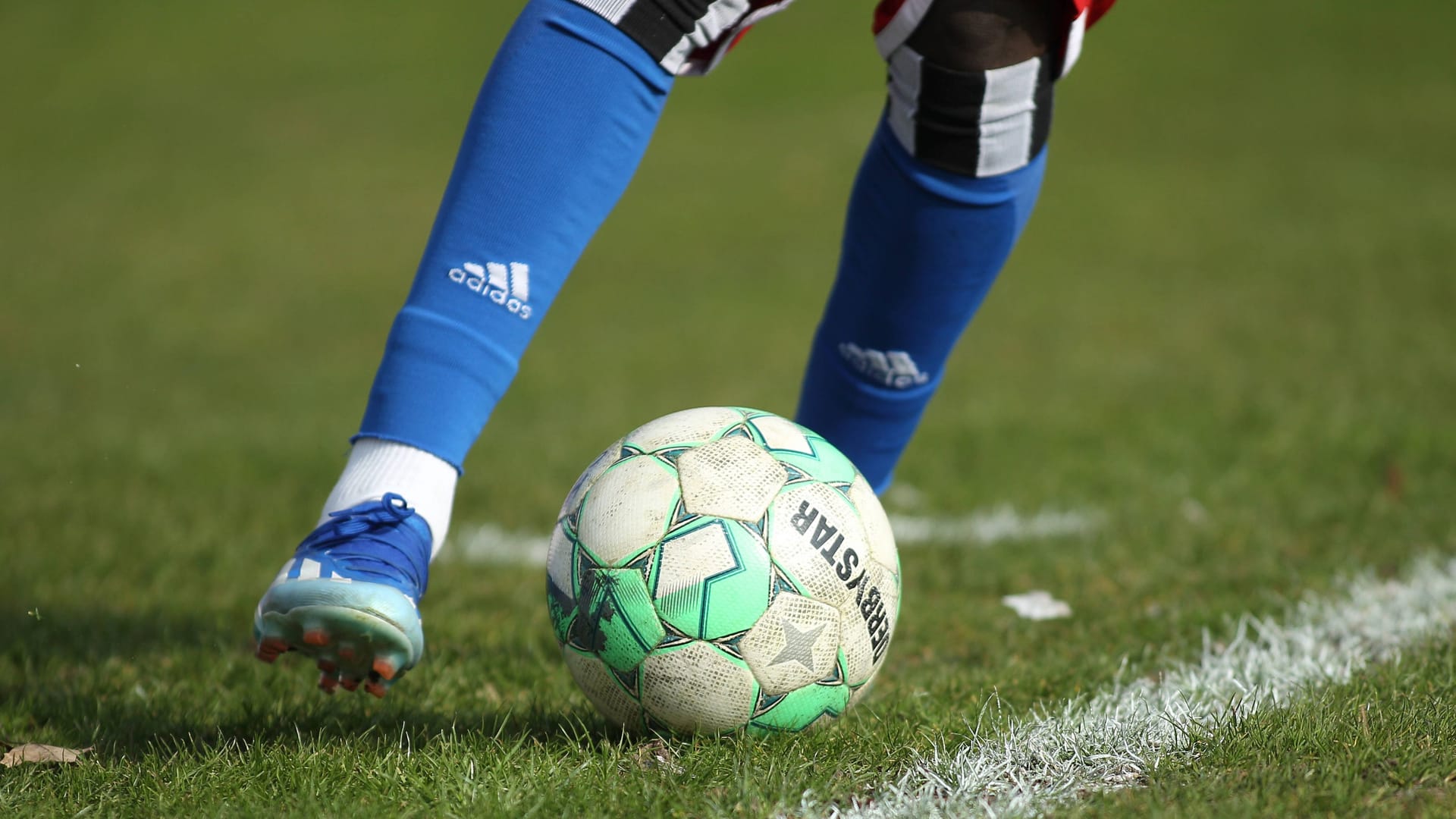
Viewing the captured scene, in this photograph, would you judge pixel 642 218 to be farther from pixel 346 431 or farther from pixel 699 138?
pixel 346 431

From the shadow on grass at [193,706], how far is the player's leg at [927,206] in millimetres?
1029

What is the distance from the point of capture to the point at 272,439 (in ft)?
20.1

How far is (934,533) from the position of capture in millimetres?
4512

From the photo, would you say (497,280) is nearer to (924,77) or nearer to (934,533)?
(924,77)

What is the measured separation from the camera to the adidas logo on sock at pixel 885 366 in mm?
2932

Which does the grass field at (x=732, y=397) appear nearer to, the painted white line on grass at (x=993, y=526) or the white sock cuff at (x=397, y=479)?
the painted white line on grass at (x=993, y=526)

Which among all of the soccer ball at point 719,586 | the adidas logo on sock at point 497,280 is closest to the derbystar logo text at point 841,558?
the soccer ball at point 719,586

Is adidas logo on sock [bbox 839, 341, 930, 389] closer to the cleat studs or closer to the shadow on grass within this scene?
the shadow on grass

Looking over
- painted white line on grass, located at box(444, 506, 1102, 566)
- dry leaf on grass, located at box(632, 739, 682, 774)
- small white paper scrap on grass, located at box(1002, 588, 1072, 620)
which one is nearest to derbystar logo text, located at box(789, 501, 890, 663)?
dry leaf on grass, located at box(632, 739, 682, 774)

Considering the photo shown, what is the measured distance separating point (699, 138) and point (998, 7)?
44.8 ft

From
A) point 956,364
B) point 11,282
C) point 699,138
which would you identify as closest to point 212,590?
point 956,364

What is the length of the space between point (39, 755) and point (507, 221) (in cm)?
127

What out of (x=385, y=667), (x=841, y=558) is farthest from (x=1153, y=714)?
(x=385, y=667)

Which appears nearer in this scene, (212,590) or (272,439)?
(212,590)
